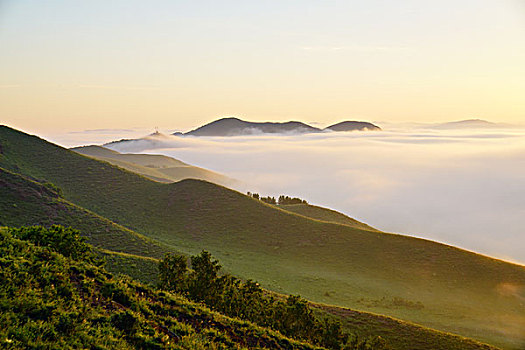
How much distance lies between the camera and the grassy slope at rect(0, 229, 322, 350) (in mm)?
11055

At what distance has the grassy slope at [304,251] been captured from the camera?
175 ft

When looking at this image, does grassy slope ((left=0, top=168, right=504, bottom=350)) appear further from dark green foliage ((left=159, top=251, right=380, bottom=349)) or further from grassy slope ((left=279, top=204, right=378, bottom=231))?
grassy slope ((left=279, top=204, right=378, bottom=231))

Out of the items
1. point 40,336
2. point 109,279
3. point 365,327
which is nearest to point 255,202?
point 365,327

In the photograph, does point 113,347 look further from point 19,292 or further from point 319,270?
point 319,270

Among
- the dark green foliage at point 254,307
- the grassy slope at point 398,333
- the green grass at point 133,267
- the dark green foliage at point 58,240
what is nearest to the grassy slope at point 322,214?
the grassy slope at point 398,333

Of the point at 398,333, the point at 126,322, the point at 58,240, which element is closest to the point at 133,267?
the point at 58,240

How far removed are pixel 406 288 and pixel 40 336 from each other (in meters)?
62.7

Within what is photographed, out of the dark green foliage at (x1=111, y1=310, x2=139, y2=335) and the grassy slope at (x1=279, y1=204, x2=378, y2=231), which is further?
the grassy slope at (x1=279, y1=204, x2=378, y2=231)

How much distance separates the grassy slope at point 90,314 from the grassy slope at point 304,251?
37007mm

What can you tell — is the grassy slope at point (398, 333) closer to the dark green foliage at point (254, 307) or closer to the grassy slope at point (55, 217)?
the dark green foliage at point (254, 307)

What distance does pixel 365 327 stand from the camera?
122 ft

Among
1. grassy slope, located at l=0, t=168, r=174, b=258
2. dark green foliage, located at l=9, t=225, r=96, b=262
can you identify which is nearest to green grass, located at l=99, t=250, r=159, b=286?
grassy slope, located at l=0, t=168, r=174, b=258

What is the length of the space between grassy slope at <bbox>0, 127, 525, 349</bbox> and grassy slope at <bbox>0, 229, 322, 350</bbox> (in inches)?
1457

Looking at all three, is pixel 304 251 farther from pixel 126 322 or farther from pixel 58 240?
pixel 126 322
